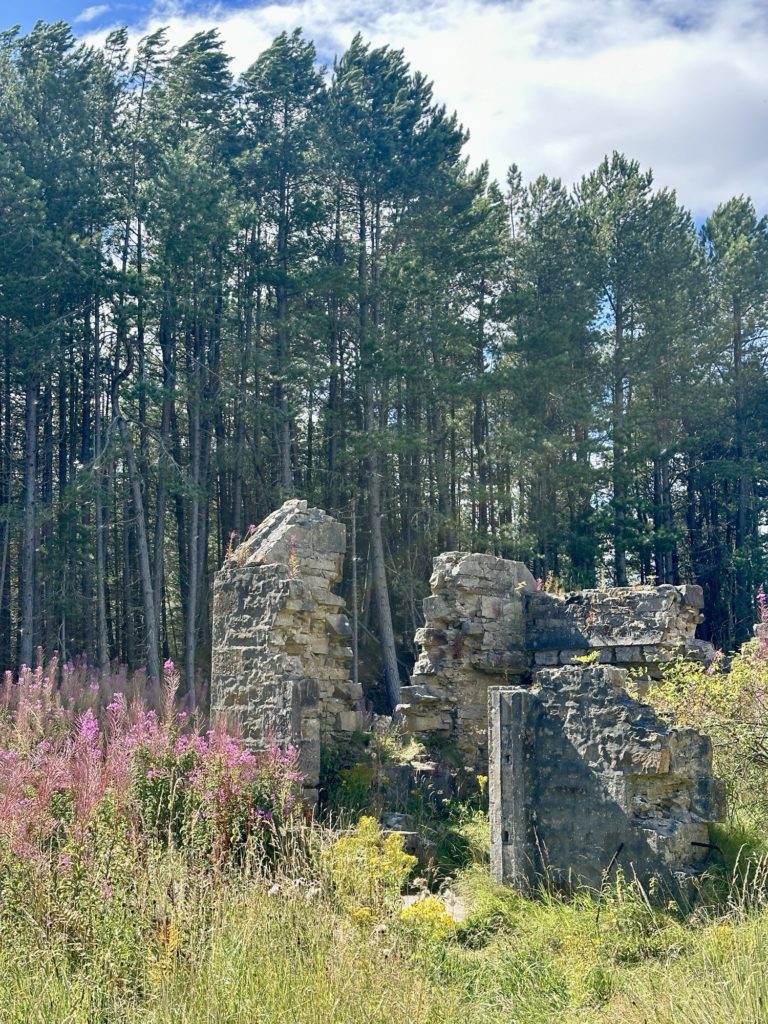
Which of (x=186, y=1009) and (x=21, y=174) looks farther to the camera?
(x=21, y=174)

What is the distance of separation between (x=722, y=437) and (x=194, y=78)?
63.5 ft

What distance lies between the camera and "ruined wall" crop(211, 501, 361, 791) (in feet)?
32.6

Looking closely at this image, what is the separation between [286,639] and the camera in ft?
34.2

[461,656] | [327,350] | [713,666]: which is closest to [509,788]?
[713,666]

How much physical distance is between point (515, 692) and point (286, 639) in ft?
11.2

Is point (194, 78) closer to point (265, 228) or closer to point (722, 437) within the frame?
point (265, 228)

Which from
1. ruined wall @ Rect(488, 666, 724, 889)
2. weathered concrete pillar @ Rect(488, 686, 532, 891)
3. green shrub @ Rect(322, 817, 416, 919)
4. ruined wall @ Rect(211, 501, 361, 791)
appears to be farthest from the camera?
ruined wall @ Rect(211, 501, 361, 791)

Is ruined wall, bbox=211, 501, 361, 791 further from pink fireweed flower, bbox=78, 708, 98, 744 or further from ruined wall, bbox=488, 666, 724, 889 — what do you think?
ruined wall, bbox=488, 666, 724, 889

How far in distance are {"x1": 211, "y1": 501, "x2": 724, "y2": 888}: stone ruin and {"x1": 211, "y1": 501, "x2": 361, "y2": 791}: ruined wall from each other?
0.02m

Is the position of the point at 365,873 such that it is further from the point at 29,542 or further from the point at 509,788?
the point at 29,542

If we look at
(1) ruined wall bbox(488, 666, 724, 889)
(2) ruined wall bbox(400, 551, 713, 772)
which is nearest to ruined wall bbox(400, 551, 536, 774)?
(2) ruined wall bbox(400, 551, 713, 772)

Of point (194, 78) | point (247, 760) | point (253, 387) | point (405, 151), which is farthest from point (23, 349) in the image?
point (247, 760)

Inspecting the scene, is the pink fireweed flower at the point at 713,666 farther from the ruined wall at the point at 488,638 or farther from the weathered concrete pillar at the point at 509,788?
the weathered concrete pillar at the point at 509,788

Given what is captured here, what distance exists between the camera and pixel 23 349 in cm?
2209
